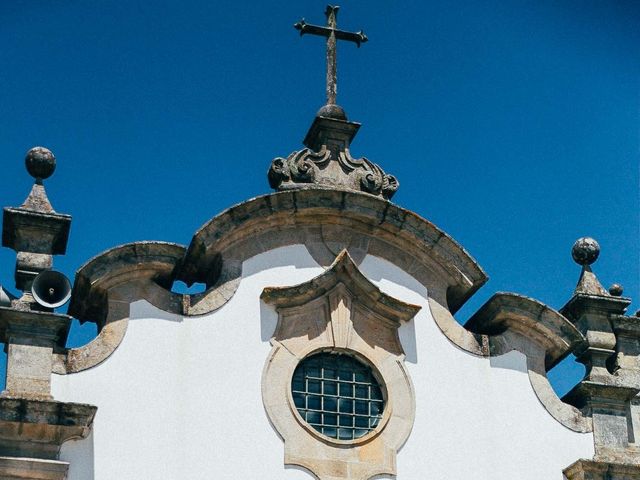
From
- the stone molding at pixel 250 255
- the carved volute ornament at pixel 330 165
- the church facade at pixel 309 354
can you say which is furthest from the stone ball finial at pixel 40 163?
the carved volute ornament at pixel 330 165

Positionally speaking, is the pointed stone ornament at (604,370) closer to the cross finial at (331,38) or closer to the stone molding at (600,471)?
the stone molding at (600,471)

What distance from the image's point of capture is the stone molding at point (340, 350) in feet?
61.6

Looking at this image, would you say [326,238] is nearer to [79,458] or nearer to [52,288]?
[52,288]

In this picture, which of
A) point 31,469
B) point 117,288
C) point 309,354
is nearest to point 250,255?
point 309,354

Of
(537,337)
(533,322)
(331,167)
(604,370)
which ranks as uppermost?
(331,167)

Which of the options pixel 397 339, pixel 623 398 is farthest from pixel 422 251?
pixel 623 398

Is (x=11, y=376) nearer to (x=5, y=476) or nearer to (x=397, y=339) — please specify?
(x=5, y=476)

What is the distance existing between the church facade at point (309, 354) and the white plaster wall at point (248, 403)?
0.9 inches

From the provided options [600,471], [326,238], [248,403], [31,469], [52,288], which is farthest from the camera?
[326,238]

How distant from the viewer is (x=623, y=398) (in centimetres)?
2022

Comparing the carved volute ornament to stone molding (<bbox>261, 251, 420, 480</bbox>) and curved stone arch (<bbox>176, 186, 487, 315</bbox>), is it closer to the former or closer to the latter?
curved stone arch (<bbox>176, 186, 487, 315</bbox>)

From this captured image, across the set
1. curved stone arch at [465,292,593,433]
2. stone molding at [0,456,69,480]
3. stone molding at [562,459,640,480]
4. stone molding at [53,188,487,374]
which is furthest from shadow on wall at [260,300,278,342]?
stone molding at [562,459,640,480]

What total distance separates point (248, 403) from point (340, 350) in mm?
1331

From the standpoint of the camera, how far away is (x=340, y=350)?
19.4 meters
